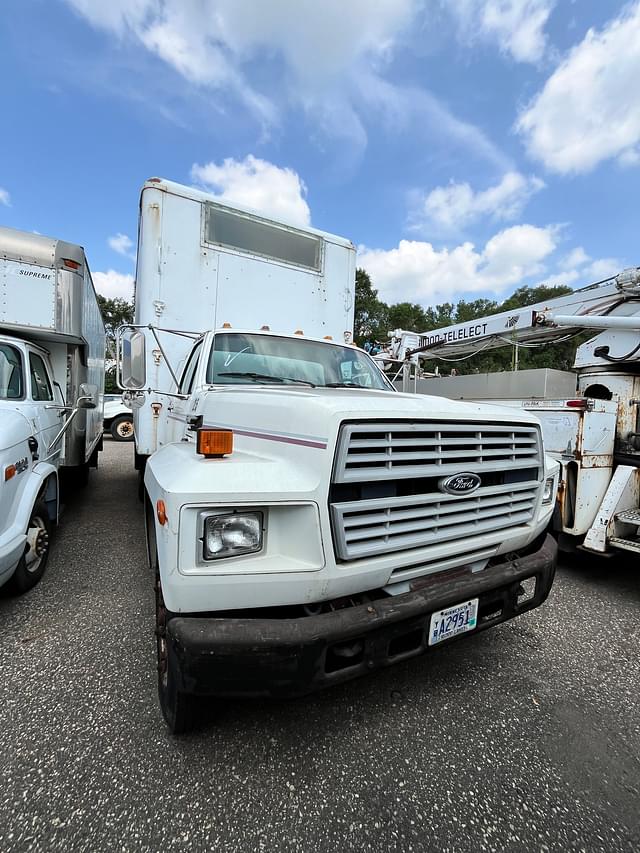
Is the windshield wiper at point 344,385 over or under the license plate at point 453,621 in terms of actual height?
Answer: over

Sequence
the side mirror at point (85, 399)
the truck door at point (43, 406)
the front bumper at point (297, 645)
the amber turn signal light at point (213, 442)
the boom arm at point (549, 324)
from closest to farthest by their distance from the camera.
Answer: the front bumper at point (297, 645) < the amber turn signal light at point (213, 442) < the truck door at point (43, 406) < the boom arm at point (549, 324) < the side mirror at point (85, 399)

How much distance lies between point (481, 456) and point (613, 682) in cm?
174

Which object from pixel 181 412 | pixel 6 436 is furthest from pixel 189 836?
pixel 6 436

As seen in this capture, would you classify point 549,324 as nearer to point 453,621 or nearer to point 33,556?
point 453,621

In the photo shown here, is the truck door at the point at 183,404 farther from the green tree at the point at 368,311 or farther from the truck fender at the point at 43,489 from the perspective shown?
the green tree at the point at 368,311

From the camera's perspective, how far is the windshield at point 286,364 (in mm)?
3088

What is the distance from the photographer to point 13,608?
3.22 metres

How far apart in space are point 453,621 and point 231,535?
1.18 m

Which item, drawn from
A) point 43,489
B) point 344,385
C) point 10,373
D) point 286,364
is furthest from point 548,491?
point 10,373

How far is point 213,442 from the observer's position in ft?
6.21

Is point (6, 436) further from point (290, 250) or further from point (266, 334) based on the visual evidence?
point (290, 250)

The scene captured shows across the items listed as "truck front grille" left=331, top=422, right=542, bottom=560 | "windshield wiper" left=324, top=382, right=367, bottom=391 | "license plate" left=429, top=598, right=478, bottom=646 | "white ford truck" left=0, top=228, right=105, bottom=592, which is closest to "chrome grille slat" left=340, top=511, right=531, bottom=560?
"truck front grille" left=331, top=422, right=542, bottom=560

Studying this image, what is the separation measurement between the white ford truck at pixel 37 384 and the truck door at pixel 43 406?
0.01 metres

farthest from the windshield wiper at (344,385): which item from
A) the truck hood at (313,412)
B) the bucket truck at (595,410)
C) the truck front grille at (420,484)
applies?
the bucket truck at (595,410)
